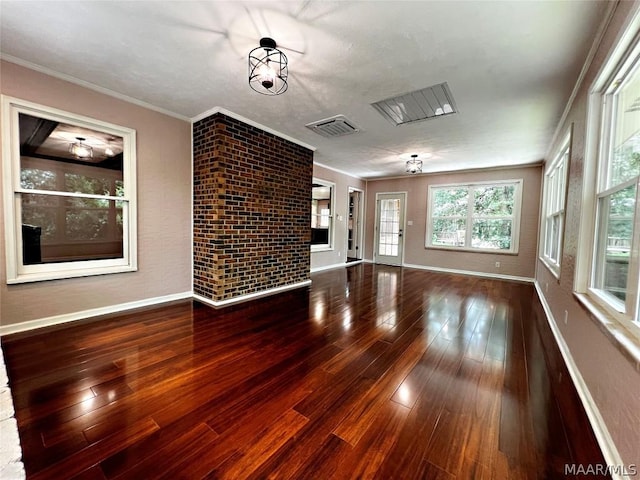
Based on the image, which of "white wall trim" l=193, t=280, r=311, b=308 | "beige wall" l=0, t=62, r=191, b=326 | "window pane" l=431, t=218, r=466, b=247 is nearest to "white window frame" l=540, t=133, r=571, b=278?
"window pane" l=431, t=218, r=466, b=247

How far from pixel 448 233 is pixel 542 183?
A: 6.47 ft

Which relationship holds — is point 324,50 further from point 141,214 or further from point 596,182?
point 141,214

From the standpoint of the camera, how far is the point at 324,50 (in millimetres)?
2092

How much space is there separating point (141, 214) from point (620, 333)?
412 centimetres

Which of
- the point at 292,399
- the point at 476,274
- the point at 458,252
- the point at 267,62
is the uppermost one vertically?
the point at 267,62

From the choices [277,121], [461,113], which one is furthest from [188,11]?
[461,113]

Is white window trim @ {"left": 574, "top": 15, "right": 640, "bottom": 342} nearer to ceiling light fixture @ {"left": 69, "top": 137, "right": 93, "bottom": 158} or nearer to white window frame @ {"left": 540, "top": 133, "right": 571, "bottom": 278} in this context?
white window frame @ {"left": 540, "top": 133, "right": 571, "bottom": 278}

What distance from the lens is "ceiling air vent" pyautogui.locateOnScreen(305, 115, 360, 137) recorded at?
136 inches

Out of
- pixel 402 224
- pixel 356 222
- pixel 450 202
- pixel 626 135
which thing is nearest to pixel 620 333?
pixel 626 135

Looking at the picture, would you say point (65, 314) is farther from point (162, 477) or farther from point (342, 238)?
point (342, 238)

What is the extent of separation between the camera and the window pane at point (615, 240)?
1.47m

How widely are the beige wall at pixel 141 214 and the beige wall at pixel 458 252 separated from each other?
5159mm

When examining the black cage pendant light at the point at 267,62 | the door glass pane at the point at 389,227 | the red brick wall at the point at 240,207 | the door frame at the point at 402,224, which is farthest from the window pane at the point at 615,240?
the door glass pane at the point at 389,227

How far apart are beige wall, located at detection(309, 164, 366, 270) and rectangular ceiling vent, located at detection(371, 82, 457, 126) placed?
2.94 meters
